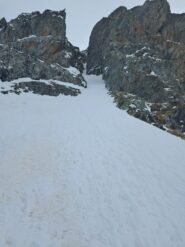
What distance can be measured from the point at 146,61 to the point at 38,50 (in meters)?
19.9

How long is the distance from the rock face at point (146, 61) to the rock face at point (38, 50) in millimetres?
7713

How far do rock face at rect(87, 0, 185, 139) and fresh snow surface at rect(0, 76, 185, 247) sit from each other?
638 inches

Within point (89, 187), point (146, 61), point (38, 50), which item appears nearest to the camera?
point (89, 187)

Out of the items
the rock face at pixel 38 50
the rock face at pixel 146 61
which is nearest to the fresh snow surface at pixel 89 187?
the rock face at pixel 146 61

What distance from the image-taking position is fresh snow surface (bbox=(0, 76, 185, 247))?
8945 millimetres

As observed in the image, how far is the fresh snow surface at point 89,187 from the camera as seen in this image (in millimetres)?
8945

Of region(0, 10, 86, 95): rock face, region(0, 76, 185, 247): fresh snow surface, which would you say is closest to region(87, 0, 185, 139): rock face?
region(0, 10, 86, 95): rock face

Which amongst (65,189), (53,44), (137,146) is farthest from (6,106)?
(53,44)

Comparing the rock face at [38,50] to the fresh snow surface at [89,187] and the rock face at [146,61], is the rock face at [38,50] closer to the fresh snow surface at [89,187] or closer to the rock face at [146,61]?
the rock face at [146,61]

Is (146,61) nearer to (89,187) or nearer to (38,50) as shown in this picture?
(38,50)

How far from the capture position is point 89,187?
1198 cm

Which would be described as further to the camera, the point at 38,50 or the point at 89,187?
the point at 38,50

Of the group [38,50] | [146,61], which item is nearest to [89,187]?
[146,61]

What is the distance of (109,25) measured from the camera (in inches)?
3022
